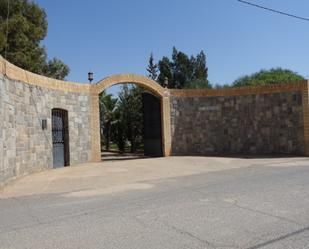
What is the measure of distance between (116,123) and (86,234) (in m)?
20.7

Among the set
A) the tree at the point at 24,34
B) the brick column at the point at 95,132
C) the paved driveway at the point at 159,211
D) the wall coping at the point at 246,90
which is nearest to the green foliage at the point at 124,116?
the tree at the point at 24,34

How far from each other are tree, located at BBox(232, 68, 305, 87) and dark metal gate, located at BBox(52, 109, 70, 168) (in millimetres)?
19392

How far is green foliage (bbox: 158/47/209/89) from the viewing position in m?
43.4

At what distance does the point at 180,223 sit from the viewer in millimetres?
5582

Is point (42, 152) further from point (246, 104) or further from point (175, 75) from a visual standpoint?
point (175, 75)

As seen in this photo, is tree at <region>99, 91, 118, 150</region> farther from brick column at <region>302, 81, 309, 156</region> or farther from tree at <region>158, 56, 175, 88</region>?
tree at <region>158, 56, 175, 88</region>

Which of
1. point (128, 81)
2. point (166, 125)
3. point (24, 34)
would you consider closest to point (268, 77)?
point (166, 125)

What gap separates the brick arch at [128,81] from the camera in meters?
16.4

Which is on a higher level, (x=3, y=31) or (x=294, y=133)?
(x=3, y=31)

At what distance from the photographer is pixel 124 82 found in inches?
669

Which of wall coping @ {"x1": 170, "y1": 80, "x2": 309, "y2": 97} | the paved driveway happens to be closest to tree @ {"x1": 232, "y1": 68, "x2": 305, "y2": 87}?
wall coping @ {"x1": 170, "y1": 80, "x2": 309, "y2": 97}

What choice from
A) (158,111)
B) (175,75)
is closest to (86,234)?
(158,111)

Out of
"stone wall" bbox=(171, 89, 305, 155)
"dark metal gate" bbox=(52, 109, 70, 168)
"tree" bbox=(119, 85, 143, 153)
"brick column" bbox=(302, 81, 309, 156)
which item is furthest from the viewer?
"tree" bbox=(119, 85, 143, 153)

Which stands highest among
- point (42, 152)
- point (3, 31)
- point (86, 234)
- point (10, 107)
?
point (3, 31)
